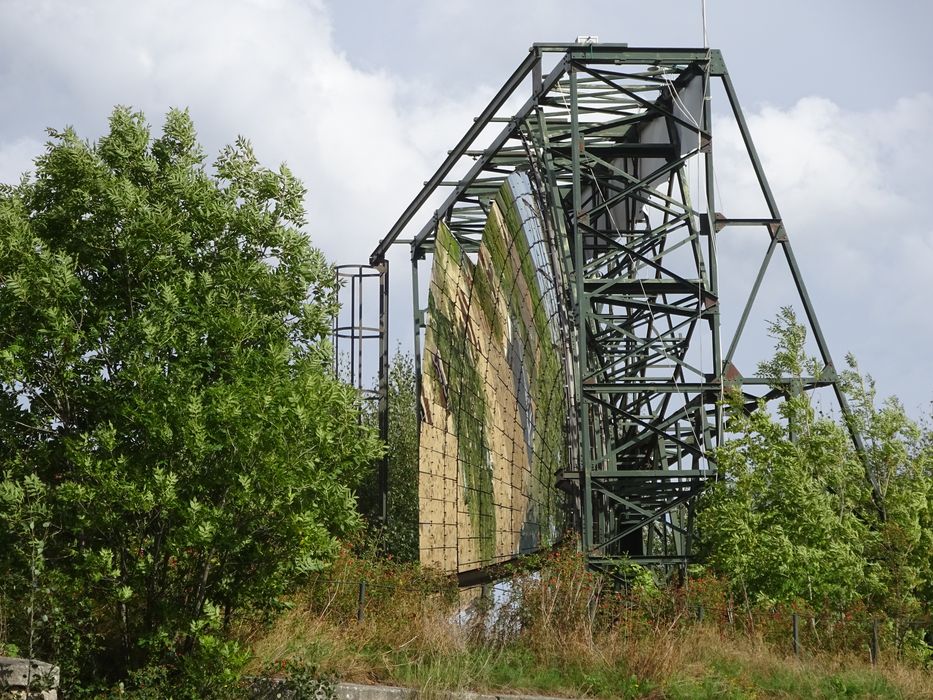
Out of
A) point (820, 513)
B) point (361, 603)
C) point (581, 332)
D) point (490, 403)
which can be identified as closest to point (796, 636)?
point (820, 513)

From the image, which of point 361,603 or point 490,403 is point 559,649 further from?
point 490,403

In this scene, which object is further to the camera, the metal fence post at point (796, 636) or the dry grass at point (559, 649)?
the metal fence post at point (796, 636)

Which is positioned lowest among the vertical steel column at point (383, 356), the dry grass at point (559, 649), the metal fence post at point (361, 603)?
the dry grass at point (559, 649)

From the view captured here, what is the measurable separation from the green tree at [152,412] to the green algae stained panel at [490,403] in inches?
371

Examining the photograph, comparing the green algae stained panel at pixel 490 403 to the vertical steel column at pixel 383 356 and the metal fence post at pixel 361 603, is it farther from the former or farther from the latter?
the vertical steel column at pixel 383 356

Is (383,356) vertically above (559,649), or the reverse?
(383,356)

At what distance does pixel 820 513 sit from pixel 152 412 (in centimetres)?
1218

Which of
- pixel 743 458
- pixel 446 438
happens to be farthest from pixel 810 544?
pixel 446 438

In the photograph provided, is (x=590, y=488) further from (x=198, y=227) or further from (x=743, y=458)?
(x=198, y=227)

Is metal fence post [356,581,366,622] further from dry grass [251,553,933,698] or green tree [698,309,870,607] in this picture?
green tree [698,309,870,607]

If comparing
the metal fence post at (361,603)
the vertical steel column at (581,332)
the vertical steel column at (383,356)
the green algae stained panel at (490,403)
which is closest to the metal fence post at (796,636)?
the vertical steel column at (581,332)

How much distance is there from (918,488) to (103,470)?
49.1 feet

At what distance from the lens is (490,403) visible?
87.1 ft

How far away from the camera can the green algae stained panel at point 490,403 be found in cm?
2547
